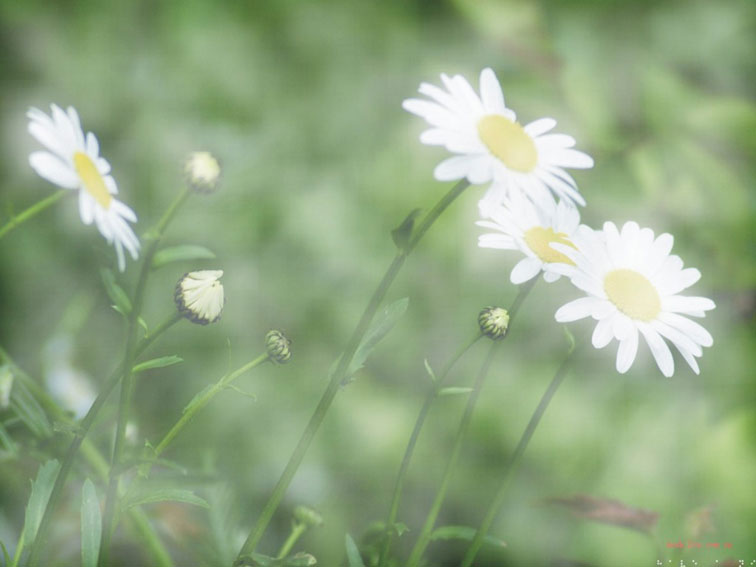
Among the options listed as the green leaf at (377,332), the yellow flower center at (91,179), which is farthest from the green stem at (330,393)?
the yellow flower center at (91,179)

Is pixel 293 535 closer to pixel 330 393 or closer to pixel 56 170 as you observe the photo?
pixel 330 393

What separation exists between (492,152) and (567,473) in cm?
20

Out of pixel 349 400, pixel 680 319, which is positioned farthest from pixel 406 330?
Result: pixel 680 319

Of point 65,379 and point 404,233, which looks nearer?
point 404,233

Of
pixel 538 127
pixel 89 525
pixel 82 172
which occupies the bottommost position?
pixel 89 525

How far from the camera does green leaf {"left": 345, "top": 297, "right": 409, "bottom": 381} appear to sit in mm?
344

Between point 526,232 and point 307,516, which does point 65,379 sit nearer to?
→ point 307,516

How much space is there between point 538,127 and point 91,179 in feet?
0.63

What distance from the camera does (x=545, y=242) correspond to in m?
0.35

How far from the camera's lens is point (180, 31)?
0.49m

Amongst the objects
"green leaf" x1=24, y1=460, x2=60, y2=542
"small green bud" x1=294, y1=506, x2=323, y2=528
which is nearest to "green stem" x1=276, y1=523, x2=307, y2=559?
"small green bud" x1=294, y1=506, x2=323, y2=528

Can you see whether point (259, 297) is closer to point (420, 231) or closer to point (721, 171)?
point (420, 231)

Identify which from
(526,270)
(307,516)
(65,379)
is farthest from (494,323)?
(65,379)

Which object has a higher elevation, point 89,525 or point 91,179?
point 91,179
